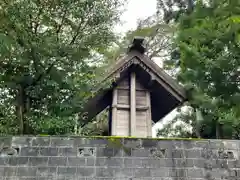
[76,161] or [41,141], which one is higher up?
[41,141]

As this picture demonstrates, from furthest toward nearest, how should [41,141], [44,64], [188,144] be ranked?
[44,64] < [188,144] < [41,141]

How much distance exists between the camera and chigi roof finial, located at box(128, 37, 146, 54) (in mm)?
8734

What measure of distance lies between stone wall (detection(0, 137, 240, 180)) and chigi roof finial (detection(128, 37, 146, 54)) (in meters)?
3.41

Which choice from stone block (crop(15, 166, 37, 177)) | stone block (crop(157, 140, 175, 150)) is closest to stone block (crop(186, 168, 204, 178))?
stone block (crop(157, 140, 175, 150))

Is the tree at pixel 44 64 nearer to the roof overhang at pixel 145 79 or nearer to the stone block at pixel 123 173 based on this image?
the roof overhang at pixel 145 79

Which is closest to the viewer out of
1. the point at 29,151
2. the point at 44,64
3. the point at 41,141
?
the point at 29,151

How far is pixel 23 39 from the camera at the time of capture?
22.3 ft

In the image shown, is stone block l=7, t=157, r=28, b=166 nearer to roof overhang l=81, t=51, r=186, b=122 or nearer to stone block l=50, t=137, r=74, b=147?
stone block l=50, t=137, r=74, b=147

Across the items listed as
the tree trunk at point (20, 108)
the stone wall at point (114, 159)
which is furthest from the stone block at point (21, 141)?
the tree trunk at point (20, 108)

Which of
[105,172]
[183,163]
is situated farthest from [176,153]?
[105,172]

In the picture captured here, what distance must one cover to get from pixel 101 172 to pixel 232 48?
3936 mm

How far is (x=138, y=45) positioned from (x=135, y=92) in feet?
4.87

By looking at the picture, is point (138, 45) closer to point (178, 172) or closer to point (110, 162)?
point (110, 162)

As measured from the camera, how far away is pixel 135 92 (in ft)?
30.7
